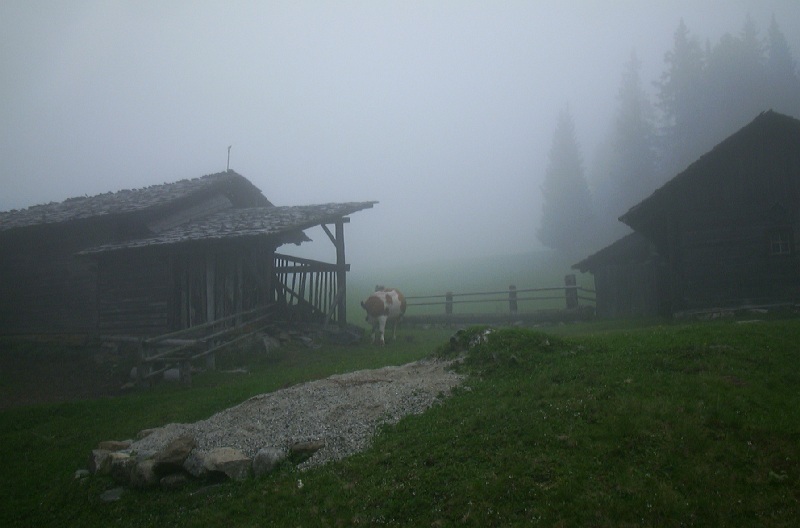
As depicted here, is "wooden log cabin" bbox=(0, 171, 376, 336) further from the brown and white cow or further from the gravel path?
the gravel path

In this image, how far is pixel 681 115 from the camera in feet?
166

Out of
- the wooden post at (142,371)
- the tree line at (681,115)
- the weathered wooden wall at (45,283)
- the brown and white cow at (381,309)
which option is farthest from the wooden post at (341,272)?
the tree line at (681,115)

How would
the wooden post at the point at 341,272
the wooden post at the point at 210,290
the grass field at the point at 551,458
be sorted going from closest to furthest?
the grass field at the point at 551,458
the wooden post at the point at 210,290
the wooden post at the point at 341,272

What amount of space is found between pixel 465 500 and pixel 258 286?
16676 millimetres

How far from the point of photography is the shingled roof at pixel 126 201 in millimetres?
22141

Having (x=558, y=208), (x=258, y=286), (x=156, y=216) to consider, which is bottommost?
(x=258, y=286)

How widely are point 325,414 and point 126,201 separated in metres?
19.1

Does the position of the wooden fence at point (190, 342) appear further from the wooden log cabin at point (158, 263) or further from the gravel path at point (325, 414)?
the gravel path at point (325, 414)

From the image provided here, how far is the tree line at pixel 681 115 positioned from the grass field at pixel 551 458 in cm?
4212

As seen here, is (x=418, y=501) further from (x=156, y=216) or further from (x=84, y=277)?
(x=84, y=277)

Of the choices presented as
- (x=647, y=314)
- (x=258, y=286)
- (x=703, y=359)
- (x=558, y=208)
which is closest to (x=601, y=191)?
(x=558, y=208)

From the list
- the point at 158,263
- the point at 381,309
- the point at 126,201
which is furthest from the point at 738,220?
the point at 126,201

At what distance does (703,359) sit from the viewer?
29.1ft

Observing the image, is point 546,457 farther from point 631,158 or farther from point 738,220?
point 631,158
